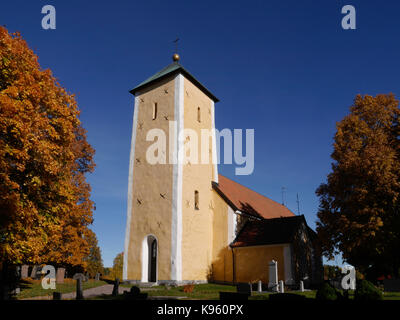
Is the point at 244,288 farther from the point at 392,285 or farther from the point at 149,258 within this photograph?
the point at 392,285

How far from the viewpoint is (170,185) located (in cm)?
2236

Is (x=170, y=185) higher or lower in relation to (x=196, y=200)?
higher

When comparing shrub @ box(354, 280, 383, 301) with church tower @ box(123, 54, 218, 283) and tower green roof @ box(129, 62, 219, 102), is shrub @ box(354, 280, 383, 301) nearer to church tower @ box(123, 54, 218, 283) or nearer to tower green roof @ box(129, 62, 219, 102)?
church tower @ box(123, 54, 218, 283)

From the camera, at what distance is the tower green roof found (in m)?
25.0

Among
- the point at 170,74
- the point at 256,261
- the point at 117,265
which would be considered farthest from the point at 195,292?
the point at 117,265

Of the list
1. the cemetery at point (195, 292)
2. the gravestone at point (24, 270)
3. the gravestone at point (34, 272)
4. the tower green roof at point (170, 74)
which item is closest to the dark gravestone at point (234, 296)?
the cemetery at point (195, 292)

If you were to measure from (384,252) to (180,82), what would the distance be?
17913 mm

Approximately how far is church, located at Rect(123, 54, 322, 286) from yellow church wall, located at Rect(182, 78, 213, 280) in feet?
0.22

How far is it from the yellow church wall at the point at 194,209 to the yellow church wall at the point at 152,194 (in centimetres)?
116

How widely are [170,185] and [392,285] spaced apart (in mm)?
14926

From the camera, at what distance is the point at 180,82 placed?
81.0 feet

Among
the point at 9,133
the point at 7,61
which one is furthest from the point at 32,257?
the point at 7,61

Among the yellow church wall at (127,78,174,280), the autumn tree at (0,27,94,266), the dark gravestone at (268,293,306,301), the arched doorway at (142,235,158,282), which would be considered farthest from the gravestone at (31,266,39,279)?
the dark gravestone at (268,293,306,301)
